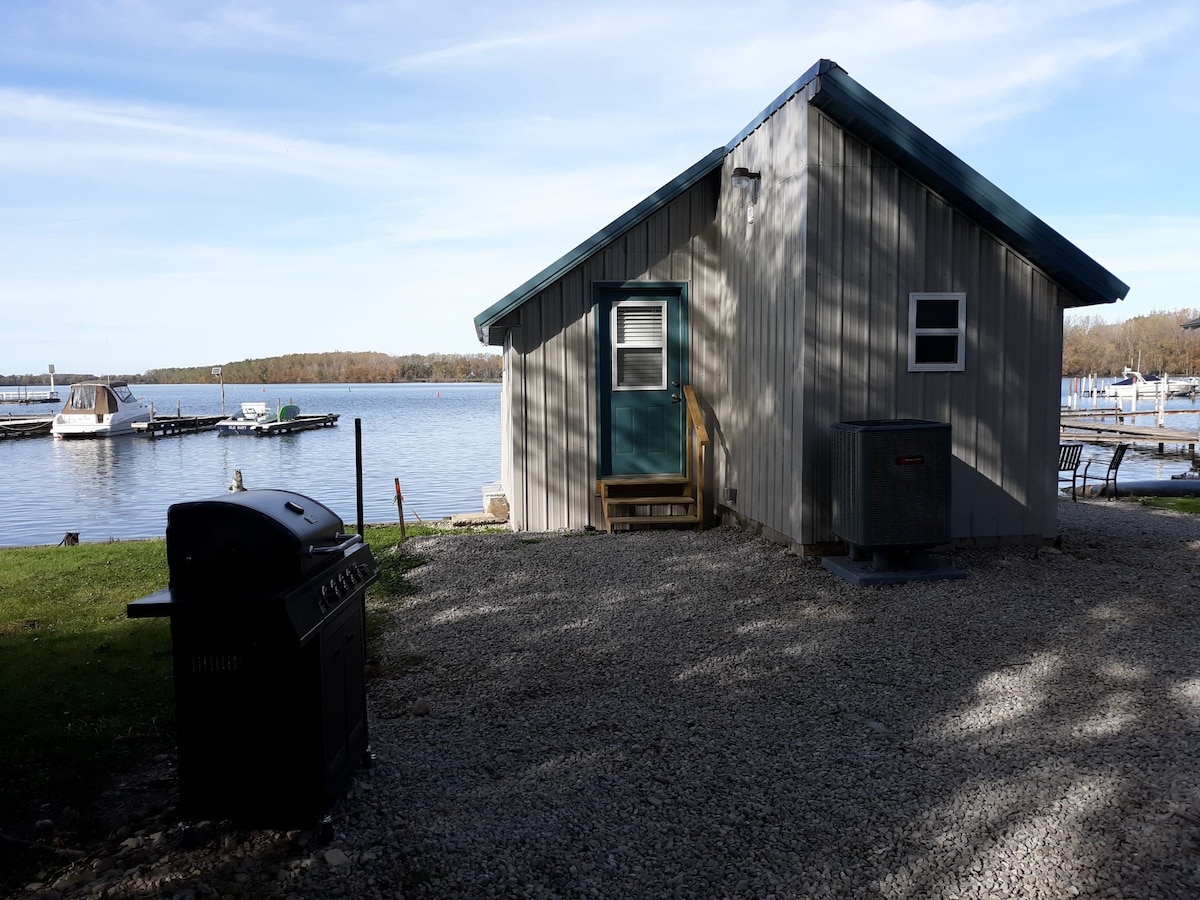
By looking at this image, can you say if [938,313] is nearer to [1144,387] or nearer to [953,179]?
[953,179]

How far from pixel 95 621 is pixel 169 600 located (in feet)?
15.3

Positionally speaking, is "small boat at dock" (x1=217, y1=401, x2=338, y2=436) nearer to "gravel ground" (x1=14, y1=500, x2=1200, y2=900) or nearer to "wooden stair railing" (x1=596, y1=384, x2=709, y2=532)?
"wooden stair railing" (x1=596, y1=384, x2=709, y2=532)

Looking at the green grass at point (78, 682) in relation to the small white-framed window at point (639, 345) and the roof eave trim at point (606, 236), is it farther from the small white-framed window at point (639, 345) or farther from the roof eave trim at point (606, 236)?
the small white-framed window at point (639, 345)

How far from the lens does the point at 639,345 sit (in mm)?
10680

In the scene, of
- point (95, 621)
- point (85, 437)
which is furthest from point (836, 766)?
point (85, 437)

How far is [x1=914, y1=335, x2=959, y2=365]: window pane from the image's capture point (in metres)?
8.49

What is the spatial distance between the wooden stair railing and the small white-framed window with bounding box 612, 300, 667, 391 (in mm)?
455

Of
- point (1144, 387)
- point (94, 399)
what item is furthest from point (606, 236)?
point (1144, 387)

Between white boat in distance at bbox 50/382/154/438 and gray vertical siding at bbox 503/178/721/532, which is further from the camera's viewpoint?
white boat in distance at bbox 50/382/154/438

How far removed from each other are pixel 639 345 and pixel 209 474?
30.1 metres

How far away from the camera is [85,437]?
166 ft

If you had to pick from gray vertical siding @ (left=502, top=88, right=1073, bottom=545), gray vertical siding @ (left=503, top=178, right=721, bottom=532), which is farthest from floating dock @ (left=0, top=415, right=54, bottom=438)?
gray vertical siding @ (left=502, top=88, right=1073, bottom=545)

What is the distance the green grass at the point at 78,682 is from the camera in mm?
4125

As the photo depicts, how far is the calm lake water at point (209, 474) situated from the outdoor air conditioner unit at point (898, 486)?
810cm
